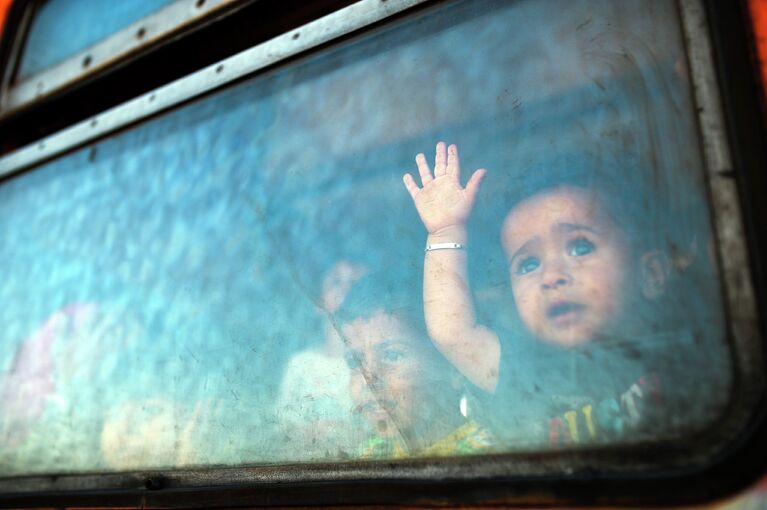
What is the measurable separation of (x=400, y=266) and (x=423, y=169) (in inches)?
5.3

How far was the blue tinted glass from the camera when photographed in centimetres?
146

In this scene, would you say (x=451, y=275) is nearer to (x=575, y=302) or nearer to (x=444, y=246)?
(x=444, y=246)

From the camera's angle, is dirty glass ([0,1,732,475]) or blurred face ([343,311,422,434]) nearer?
dirty glass ([0,1,732,475])

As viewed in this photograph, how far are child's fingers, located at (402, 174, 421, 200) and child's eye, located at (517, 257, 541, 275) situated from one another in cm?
19

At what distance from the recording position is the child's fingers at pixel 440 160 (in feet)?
2.92

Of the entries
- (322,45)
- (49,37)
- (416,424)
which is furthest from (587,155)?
(49,37)

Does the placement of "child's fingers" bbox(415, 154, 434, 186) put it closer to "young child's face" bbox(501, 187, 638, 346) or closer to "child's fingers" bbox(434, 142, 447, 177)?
"child's fingers" bbox(434, 142, 447, 177)

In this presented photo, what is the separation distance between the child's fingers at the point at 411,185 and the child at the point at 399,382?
11 cm

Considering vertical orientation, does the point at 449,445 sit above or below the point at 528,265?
below

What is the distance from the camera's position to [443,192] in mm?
870

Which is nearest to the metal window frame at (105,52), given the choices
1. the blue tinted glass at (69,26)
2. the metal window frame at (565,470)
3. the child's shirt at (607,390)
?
the blue tinted glass at (69,26)

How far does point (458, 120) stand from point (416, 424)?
0.39m

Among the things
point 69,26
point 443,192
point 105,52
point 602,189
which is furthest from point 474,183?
point 69,26

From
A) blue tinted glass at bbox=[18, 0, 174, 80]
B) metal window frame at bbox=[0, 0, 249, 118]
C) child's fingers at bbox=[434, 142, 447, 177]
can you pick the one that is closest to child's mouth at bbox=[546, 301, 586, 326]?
child's fingers at bbox=[434, 142, 447, 177]
